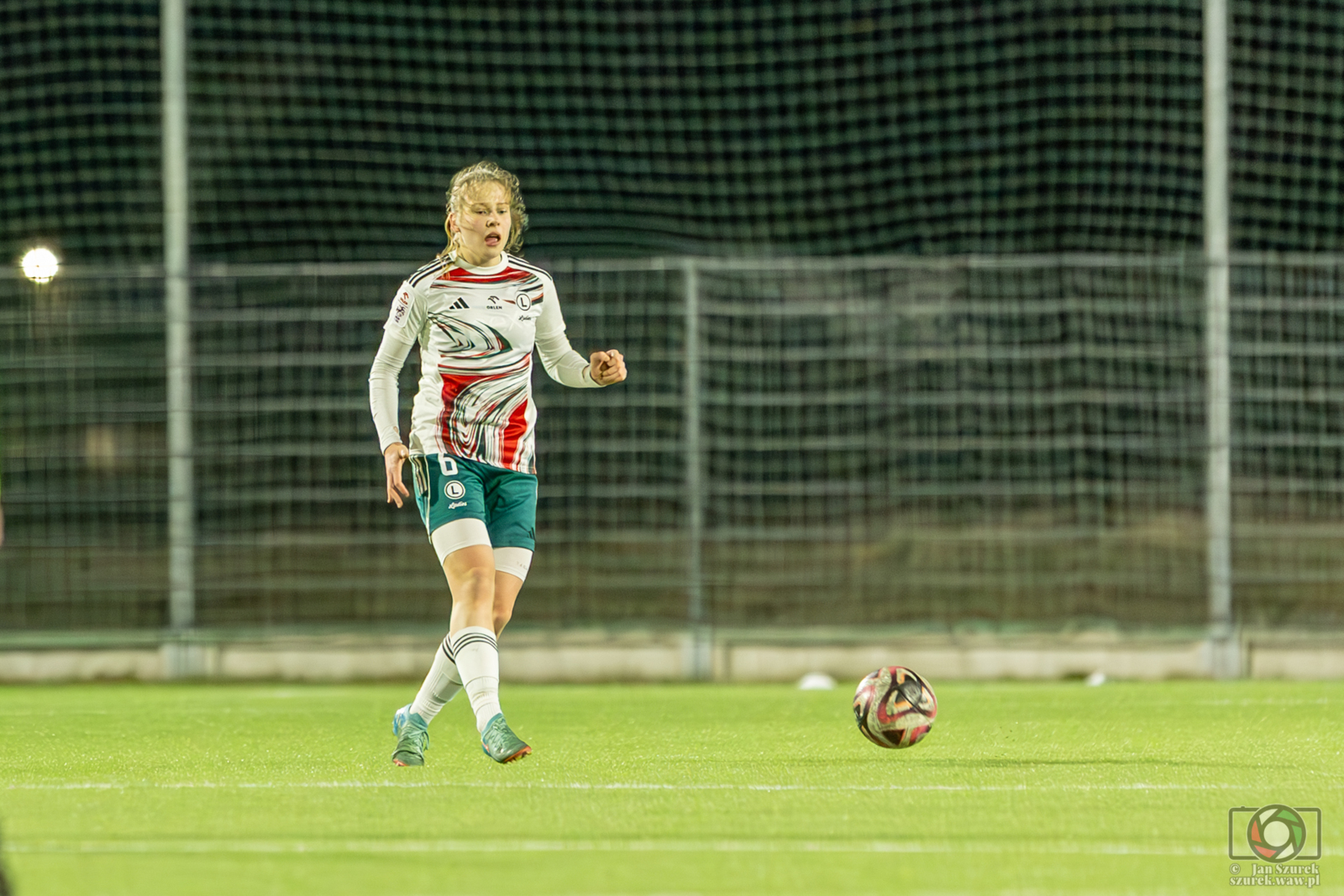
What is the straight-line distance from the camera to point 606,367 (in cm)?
566

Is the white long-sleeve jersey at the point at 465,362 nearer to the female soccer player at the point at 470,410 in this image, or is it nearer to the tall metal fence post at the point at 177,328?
the female soccer player at the point at 470,410

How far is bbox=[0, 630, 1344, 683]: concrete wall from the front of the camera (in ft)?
30.5

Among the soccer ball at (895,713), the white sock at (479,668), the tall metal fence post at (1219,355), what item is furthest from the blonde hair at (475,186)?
the tall metal fence post at (1219,355)

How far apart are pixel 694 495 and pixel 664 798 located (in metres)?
4.52

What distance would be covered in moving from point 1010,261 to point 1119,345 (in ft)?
2.38

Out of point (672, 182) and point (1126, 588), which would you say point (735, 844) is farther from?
point (672, 182)

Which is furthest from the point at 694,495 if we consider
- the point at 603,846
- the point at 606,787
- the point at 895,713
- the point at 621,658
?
the point at 603,846

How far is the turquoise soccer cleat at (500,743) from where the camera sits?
5344mm

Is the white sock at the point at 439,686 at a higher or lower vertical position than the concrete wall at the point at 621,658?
higher

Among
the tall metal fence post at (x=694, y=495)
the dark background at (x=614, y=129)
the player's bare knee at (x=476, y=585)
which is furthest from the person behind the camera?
the dark background at (x=614, y=129)

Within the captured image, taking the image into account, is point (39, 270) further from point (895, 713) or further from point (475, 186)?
point (895, 713)

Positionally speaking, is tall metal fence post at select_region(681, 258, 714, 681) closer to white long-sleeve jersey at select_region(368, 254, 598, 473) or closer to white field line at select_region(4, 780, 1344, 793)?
white long-sleeve jersey at select_region(368, 254, 598, 473)

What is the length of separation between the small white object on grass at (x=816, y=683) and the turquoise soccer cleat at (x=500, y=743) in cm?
372

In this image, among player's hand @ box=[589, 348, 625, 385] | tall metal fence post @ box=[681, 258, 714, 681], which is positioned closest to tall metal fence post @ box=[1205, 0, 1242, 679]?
tall metal fence post @ box=[681, 258, 714, 681]
